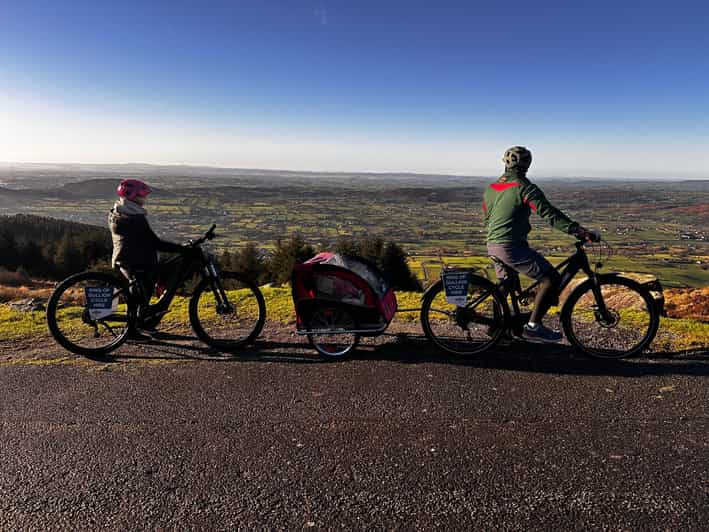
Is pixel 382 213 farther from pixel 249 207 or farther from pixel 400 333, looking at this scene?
pixel 400 333

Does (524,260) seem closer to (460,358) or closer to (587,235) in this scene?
(587,235)

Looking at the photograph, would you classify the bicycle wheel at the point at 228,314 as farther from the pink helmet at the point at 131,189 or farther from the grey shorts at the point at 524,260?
the grey shorts at the point at 524,260

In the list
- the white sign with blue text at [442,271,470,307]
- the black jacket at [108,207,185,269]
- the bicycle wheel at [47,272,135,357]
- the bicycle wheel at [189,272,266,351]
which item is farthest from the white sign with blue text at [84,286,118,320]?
the white sign with blue text at [442,271,470,307]

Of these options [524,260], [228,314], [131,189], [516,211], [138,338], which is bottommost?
[138,338]

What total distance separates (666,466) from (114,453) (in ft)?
13.4

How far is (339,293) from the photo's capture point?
520 cm

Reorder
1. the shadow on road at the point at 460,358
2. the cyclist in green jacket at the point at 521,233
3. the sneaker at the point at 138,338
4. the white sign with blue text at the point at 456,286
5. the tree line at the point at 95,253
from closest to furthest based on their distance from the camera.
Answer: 1. the shadow on road at the point at 460,358
2. the cyclist in green jacket at the point at 521,233
3. the white sign with blue text at the point at 456,286
4. the sneaker at the point at 138,338
5. the tree line at the point at 95,253

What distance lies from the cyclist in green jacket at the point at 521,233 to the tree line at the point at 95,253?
21.9 m

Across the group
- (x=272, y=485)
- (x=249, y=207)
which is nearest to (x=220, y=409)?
(x=272, y=485)

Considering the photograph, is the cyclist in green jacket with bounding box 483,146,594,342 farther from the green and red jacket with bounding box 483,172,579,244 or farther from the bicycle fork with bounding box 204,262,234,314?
the bicycle fork with bounding box 204,262,234,314

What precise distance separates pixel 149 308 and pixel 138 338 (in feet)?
1.55

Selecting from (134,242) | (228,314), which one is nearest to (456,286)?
(228,314)

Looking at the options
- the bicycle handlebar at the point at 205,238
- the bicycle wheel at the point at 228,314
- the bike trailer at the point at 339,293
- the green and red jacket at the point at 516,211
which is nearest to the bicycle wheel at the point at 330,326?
the bike trailer at the point at 339,293

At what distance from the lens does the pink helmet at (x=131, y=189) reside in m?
5.36
